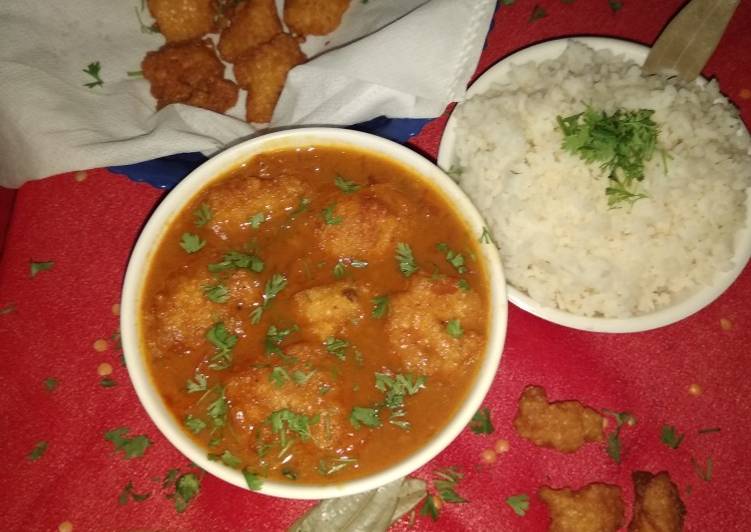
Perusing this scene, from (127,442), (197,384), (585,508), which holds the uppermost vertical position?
(197,384)

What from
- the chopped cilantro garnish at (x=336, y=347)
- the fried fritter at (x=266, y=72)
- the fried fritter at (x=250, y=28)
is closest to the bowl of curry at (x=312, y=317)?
the chopped cilantro garnish at (x=336, y=347)

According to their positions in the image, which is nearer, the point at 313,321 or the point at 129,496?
the point at 313,321

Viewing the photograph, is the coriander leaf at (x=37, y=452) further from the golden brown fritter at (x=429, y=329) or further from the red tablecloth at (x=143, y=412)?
the golden brown fritter at (x=429, y=329)

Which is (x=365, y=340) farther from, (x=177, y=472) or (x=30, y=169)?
(x=30, y=169)

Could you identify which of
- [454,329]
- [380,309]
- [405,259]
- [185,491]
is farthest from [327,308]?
[185,491]

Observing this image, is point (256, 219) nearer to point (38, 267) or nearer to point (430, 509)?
point (38, 267)

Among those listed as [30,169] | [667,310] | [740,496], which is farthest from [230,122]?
[740,496]
